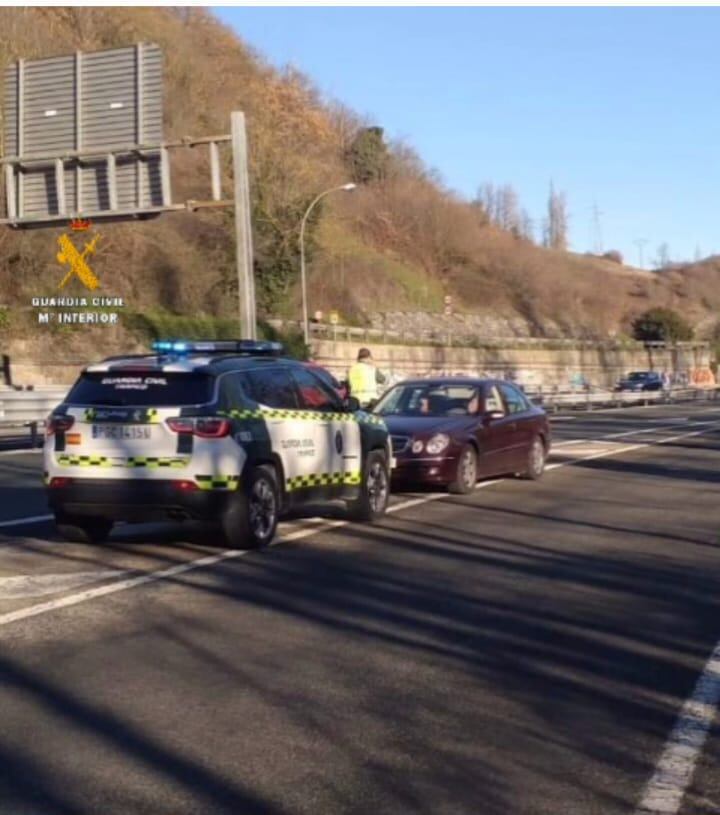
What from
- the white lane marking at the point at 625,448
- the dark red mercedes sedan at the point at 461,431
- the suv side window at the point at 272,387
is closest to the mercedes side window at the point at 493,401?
the dark red mercedes sedan at the point at 461,431

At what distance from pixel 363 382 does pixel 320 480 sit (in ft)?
22.4

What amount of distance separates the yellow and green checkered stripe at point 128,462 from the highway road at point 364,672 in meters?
0.77

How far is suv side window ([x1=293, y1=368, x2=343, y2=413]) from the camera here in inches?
541

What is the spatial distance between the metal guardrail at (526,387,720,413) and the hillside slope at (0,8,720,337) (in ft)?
36.6

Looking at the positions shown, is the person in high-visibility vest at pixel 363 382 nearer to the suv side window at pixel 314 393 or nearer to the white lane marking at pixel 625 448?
A: the white lane marking at pixel 625 448

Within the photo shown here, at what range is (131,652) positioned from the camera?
834 centimetres

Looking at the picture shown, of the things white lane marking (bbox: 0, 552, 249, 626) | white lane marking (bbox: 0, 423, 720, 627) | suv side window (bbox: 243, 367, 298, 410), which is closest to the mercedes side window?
white lane marking (bbox: 0, 423, 720, 627)

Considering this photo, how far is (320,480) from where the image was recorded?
45.2 feet

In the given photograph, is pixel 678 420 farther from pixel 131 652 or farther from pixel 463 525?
pixel 131 652

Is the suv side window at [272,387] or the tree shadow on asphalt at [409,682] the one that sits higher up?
the suv side window at [272,387]

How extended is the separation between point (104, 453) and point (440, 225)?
8250cm

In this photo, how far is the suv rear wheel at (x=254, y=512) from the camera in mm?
12070

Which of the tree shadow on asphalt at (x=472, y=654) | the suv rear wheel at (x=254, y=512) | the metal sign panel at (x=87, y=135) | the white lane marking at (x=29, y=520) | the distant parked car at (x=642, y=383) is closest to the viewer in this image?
the tree shadow on asphalt at (x=472, y=654)

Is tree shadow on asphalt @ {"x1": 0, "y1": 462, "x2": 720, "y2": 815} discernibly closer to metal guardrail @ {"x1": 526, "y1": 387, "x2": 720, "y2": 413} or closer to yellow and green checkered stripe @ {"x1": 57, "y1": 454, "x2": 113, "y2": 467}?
yellow and green checkered stripe @ {"x1": 57, "y1": 454, "x2": 113, "y2": 467}
